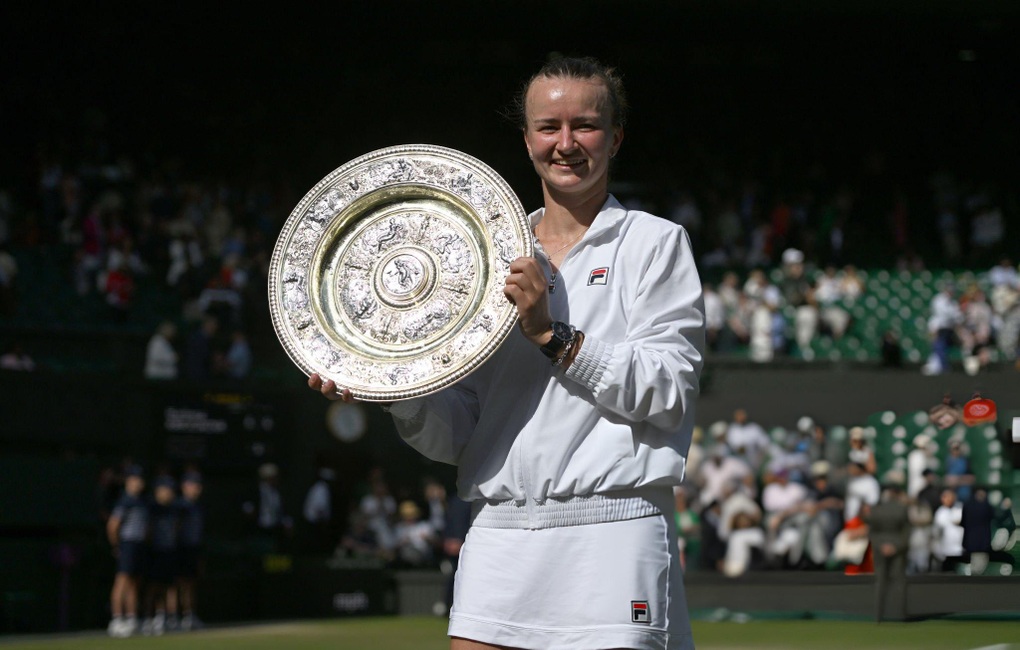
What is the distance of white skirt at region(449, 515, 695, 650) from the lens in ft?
9.25

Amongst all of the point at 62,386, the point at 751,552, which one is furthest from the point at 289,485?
the point at 751,552

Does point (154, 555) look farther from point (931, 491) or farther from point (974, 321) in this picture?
point (974, 321)

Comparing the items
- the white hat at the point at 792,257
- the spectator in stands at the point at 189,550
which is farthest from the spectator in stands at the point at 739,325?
the spectator in stands at the point at 189,550

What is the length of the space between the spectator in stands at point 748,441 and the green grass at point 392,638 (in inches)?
118

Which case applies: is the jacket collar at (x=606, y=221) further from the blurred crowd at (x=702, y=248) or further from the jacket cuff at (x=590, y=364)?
the blurred crowd at (x=702, y=248)

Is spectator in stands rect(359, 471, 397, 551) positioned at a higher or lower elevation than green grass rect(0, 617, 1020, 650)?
higher

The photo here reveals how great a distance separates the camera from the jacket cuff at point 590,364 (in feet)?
9.21

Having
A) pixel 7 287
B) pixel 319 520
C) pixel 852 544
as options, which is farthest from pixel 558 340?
pixel 319 520

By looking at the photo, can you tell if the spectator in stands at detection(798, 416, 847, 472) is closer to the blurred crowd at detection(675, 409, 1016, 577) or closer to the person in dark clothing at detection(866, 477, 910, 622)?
the blurred crowd at detection(675, 409, 1016, 577)

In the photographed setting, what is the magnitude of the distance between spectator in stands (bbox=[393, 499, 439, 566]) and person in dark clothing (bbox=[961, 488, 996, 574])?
561 inches

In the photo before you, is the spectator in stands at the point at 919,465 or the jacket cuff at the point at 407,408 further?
the spectator in stands at the point at 919,465

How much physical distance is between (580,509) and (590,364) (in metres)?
0.30

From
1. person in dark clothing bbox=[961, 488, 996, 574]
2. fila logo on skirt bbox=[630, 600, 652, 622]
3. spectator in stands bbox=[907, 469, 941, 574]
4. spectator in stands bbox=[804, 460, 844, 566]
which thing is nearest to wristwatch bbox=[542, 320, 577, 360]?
fila logo on skirt bbox=[630, 600, 652, 622]

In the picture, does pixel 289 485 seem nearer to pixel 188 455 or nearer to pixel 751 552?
pixel 188 455
